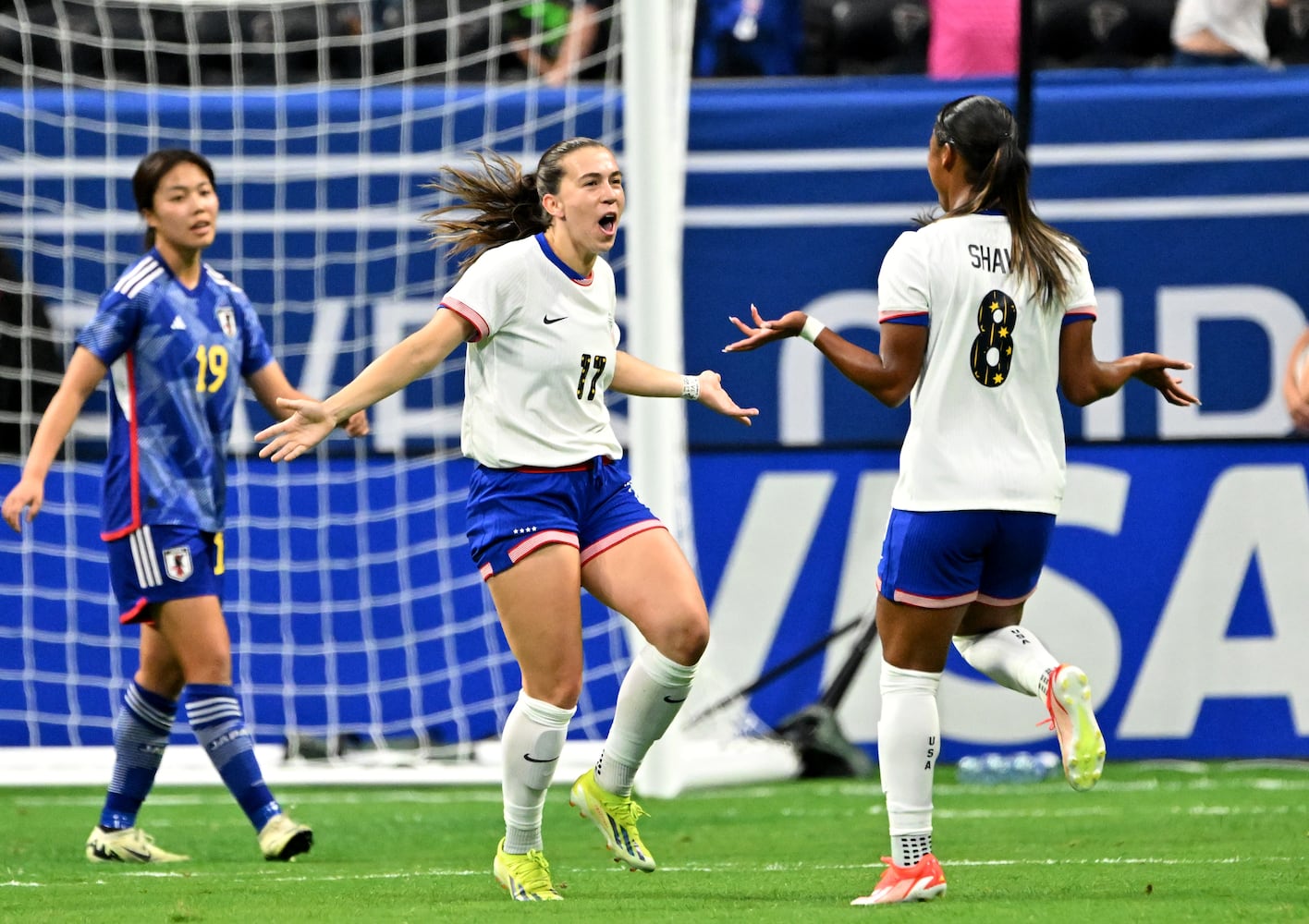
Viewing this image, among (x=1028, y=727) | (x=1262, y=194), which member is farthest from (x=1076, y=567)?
(x=1262, y=194)

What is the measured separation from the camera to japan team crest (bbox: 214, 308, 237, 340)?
633 centimetres

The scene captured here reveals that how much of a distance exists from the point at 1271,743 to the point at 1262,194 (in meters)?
2.66

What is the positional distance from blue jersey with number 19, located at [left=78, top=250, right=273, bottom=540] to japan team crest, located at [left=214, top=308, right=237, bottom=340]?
0.04 feet

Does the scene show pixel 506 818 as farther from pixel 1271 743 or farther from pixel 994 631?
pixel 1271 743

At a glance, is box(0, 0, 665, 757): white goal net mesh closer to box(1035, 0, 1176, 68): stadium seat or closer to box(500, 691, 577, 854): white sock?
box(1035, 0, 1176, 68): stadium seat

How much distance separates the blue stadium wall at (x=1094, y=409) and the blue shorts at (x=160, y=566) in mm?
3526

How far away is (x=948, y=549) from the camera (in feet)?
14.6

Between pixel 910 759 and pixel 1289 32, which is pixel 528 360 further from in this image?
pixel 1289 32

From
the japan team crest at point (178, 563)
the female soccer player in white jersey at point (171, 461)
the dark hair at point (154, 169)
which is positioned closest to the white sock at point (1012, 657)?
the female soccer player in white jersey at point (171, 461)

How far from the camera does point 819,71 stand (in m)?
10.5

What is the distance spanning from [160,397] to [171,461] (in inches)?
8.2

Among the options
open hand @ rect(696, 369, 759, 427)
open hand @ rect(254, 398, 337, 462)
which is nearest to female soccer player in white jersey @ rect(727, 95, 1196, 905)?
open hand @ rect(696, 369, 759, 427)

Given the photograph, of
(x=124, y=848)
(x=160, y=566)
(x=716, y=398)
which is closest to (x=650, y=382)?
(x=716, y=398)

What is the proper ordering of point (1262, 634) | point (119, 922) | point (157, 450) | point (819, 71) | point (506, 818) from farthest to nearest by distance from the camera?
point (819, 71), point (1262, 634), point (157, 450), point (506, 818), point (119, 922)
